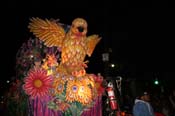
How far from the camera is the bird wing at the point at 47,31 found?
8.45m

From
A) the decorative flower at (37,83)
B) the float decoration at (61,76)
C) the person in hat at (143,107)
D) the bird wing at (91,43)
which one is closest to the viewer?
the person in hat at (143,107)

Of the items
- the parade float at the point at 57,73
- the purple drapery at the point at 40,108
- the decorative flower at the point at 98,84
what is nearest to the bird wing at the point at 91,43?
the parade float at the point at 57,73

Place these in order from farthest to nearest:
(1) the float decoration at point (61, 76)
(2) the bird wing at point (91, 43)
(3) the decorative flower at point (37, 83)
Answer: (2) the bird wing at point (91, 43)
(1) the float decoration at point (61, 76)
(3) the decorative flower at point (37, 83)

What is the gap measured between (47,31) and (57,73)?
1.08 metres

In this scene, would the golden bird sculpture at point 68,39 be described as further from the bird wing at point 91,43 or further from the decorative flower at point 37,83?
the decorative flower at point 37,83

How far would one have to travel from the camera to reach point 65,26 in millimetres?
8938

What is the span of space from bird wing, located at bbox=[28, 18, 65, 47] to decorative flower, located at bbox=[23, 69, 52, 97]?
85 cm

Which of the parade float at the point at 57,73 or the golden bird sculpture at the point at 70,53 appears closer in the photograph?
the parade float at the point at 57,73

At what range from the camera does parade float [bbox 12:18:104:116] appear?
8.18m

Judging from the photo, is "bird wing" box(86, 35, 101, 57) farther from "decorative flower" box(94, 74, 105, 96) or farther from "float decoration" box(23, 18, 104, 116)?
"decorative flower" box(94, 74, 105, 96)

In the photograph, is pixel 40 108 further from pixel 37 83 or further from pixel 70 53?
pixel 70 53

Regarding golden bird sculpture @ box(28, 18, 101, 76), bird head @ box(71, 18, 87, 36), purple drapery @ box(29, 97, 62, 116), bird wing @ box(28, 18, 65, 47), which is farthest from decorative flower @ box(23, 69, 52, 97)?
bird head @ box(71, 18, 87, 36)

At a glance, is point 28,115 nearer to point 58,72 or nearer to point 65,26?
point 58,72

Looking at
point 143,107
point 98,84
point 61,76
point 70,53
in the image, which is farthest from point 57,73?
point 143,107
